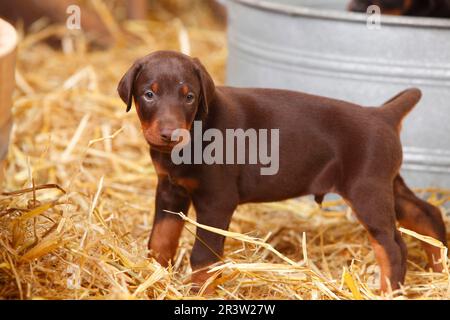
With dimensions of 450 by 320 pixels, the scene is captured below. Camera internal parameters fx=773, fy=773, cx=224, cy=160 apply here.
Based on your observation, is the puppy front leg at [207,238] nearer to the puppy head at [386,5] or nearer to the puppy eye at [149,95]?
the puppy eye at [149,95]

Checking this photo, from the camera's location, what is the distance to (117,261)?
105 inches

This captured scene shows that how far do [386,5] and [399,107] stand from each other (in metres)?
1.27

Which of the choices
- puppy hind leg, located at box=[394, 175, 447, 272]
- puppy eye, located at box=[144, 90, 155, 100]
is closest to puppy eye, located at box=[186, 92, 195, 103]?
puppy eye, located at box=[144, 90, 155, 100]

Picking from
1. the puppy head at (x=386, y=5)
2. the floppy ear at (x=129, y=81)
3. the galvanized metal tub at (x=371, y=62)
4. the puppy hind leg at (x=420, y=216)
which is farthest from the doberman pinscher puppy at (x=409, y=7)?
the floppy ear at (x=129, y=81)

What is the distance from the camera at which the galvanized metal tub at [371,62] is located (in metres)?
3.57

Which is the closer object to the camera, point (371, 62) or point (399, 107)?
point (399, 107)

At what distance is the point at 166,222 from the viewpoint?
2.97 metres

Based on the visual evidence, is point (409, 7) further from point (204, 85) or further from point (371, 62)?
point (204, 85)

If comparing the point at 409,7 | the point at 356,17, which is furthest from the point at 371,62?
the point at 409,7

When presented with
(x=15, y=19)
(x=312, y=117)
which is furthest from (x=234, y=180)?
(x=15, y=19)

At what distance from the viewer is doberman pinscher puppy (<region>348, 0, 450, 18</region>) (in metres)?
4.09

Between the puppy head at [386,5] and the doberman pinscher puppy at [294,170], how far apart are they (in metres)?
1.13

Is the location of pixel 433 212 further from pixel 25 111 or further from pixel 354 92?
pixel 25 111

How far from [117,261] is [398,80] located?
1.71 meters
